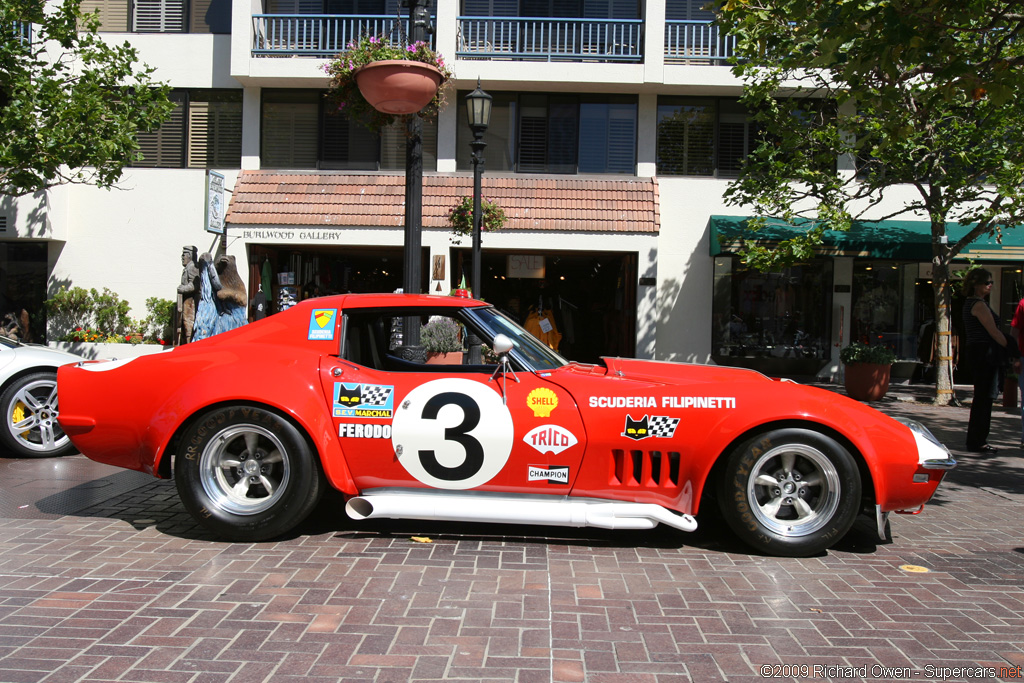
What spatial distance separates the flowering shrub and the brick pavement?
14.4 ft

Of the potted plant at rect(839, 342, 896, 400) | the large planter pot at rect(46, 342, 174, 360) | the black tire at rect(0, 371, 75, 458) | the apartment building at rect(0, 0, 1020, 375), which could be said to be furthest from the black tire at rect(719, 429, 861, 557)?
the large planter pot at rect(46, 342, 174, 360)

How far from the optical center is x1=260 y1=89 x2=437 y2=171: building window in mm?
16391

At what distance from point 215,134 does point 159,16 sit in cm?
288

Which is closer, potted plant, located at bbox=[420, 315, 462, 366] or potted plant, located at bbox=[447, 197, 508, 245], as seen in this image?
potted plant, located at bbox=[420, 315, 462, 366]

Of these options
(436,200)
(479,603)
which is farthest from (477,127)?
(479,603)

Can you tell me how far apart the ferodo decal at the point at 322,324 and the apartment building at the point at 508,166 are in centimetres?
1085

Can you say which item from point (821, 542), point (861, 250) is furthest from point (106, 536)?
point (861, 250)

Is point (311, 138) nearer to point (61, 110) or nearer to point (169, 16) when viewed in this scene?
point (169, 16)

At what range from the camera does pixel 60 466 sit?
22.4 feet

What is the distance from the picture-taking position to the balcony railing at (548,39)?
16.1m

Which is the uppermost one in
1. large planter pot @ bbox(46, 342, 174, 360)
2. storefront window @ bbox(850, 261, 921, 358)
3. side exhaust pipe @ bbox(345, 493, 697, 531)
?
storefront window @ bbox(850, 261, 921, 358)

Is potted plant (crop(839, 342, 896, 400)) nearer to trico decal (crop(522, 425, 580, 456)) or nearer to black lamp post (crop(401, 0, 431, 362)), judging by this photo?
black lamp post (crop(401, 0, 431, 362))

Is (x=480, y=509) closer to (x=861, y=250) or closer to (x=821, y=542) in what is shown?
(x=821, y=542)

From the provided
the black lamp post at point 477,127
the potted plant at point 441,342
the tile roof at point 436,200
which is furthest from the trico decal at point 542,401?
the tile roof at point 436,200
